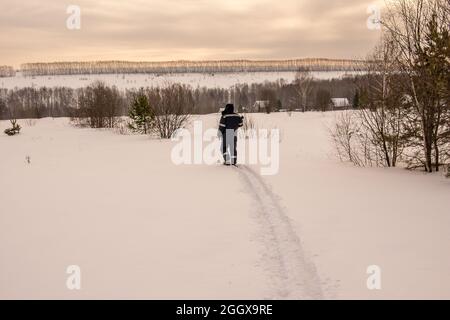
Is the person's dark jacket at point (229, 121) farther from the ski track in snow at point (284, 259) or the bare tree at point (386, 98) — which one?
the ski track in snow at point (284, 259)

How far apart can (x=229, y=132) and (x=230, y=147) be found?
0.49 metres

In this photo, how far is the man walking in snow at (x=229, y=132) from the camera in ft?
43.8

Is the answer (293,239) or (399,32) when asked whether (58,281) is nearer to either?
(293,239)

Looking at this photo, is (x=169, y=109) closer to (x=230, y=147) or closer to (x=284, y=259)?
(x=230, y=147)

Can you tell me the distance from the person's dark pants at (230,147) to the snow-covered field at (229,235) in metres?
1.78

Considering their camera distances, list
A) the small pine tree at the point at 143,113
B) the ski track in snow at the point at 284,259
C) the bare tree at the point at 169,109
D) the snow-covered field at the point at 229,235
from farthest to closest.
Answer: the small pine tree at the point at 143,113
the bare tree at the point at 169,109
the snow-covered field at the point at 229,235
the ski track in snow at the point at 284,259

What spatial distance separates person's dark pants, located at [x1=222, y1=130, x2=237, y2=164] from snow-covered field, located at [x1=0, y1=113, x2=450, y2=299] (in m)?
1.78

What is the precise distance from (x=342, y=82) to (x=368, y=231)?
118331 millimetres

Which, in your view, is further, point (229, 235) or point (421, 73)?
point (421, 73)

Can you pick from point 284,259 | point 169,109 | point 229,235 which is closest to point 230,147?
point 229,235

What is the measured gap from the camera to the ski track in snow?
455cm

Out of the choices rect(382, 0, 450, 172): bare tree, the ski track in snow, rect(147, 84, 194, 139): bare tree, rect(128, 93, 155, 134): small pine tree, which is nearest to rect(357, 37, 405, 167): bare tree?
rect(382, 0, 450, 172): bare tree

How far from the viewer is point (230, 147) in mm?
13438

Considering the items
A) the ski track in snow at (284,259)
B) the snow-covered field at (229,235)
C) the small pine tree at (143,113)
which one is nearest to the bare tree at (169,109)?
the small pine tree at (143,113)
